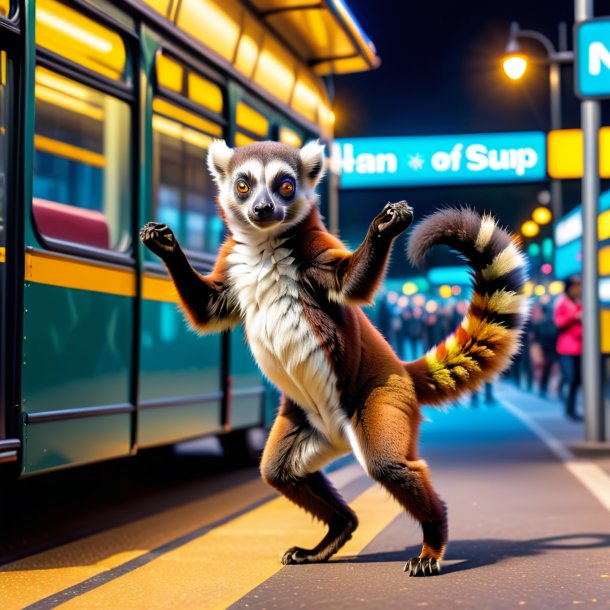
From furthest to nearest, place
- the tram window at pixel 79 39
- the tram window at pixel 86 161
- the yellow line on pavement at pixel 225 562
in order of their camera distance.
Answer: the tram window at pixel 86 161
the tram window at pixel 79 39
the yellow line on pavement at pixel 225 562

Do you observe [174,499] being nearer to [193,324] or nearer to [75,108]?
[75,108]

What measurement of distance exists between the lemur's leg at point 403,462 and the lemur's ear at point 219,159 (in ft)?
3.64

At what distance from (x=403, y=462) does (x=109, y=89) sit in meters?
3.02

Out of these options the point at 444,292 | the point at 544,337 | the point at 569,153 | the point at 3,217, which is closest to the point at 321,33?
the point at 569,153

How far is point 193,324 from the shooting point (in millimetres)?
5227

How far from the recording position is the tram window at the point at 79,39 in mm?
6125

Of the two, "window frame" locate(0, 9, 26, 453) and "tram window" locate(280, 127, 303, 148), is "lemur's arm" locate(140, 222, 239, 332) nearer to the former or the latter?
"window frame" locate(0, 9, 26, 453)

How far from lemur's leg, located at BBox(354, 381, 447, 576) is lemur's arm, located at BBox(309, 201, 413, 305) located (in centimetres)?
47

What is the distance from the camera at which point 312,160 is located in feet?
16.9

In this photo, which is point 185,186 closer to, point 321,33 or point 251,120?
point 251,120

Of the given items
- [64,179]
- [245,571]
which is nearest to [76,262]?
[64,179]

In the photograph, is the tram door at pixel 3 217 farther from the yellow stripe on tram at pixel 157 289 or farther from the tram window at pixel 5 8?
the yellow stripe on tram at pixel 157 289

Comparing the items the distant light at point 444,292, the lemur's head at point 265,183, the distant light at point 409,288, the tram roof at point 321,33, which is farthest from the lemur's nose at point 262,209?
the distant light at point 409,288

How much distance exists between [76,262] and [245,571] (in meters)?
1.91
